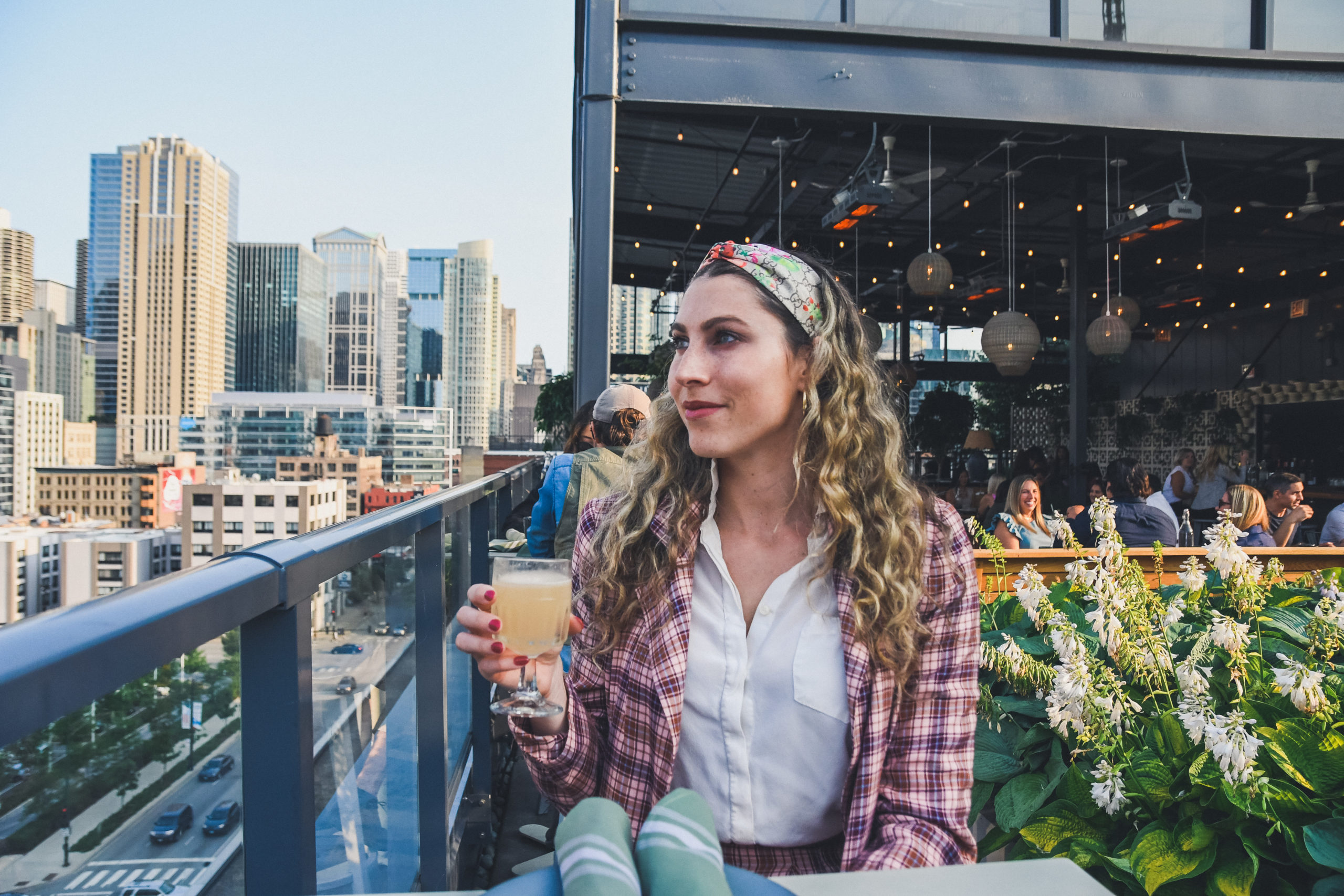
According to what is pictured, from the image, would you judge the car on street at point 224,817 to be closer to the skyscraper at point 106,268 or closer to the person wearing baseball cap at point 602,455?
the person wearing baseball cap at point 602,455

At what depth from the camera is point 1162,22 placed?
3959mm

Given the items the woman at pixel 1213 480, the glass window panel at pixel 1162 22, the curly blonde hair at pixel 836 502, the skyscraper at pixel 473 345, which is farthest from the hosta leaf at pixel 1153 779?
the skyscraper at pixel 473 345

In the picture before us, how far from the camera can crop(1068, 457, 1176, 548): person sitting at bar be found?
171 inches

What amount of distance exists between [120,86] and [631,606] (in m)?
113

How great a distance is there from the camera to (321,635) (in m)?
0.98

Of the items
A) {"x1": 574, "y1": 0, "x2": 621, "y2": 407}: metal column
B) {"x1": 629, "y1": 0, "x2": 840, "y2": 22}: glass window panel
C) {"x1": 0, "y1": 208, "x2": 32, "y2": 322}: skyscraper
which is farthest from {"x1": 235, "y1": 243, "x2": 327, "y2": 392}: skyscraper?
{"x1": 629, "y1": 0, "x2": 840, "y2": 22}: glass window panel

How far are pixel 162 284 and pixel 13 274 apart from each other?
12.3 meters

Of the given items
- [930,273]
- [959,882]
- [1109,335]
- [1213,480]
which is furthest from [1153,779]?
[1213,480]

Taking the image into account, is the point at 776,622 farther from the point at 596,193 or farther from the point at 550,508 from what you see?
the point at 596,193

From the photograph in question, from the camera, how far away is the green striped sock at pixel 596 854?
460 millimetres

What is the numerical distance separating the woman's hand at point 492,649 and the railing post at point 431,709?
75 cm

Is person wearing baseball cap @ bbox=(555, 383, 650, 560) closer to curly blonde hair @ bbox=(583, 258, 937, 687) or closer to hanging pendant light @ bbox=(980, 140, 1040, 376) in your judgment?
curly blonde hair @ bbox=(583, 258, 937, 687)

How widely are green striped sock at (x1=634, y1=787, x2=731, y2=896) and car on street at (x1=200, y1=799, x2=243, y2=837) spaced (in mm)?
538

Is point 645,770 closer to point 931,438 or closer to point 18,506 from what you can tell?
point 931,438
